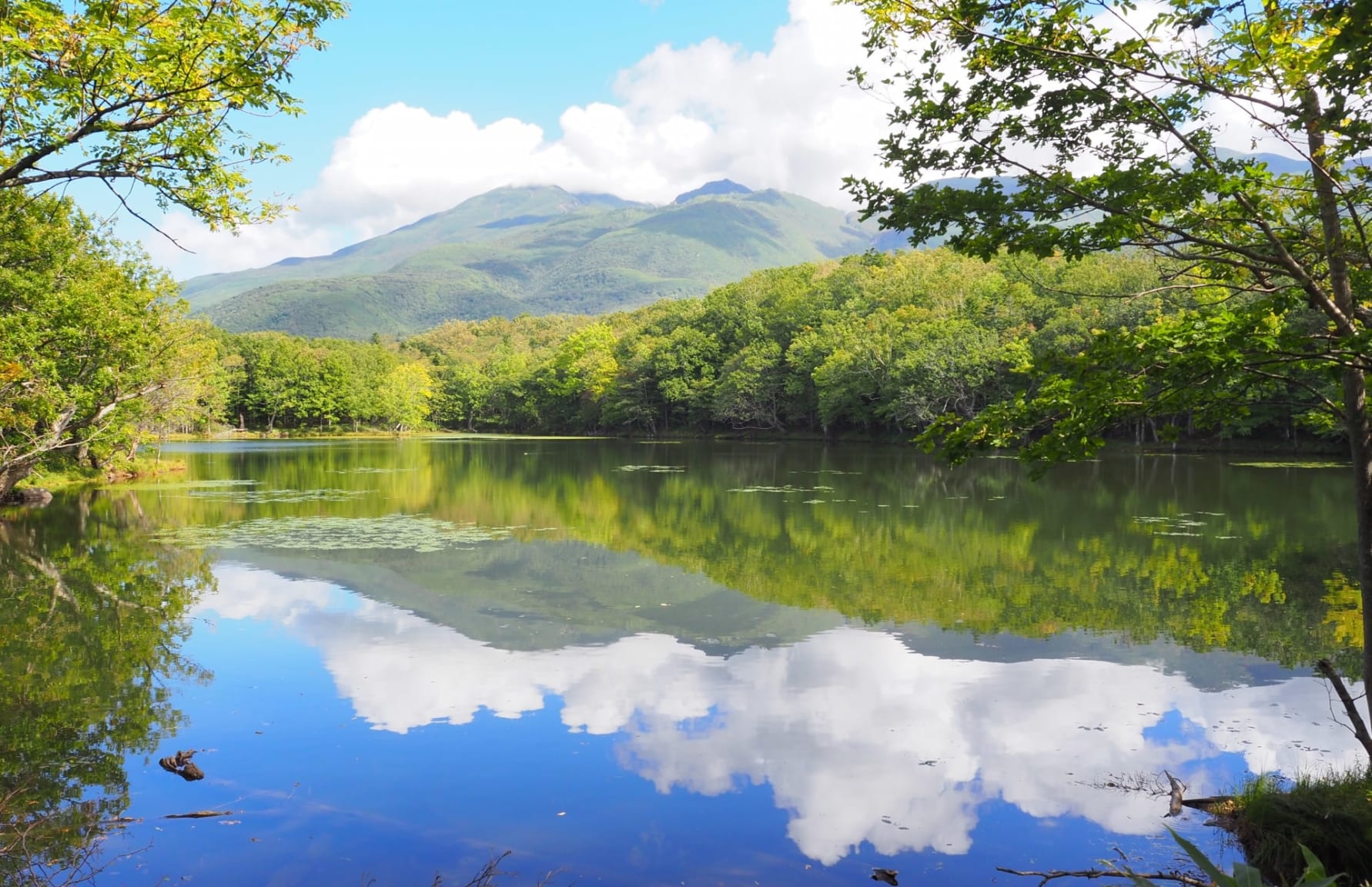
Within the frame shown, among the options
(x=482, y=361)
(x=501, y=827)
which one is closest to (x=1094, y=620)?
(x=501, y=827)

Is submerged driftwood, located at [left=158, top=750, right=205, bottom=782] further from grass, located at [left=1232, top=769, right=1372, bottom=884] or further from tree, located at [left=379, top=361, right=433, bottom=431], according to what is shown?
tree, located at [left=379, top=361, right=433, bottom=431]

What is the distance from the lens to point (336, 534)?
883 inches

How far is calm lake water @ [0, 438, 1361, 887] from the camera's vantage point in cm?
679

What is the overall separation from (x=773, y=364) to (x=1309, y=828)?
2750 inches

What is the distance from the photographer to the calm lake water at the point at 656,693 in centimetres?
679

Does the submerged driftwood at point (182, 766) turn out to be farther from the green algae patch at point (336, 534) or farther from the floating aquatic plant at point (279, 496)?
the floating aquatic plant at point (279, 496)

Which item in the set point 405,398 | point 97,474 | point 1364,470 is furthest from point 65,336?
point 405,398

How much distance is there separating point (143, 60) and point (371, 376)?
105298mm

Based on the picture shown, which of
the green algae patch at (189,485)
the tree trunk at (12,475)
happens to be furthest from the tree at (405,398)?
the tree trunk at (12,475)

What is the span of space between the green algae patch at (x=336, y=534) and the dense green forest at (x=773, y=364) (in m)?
20.3

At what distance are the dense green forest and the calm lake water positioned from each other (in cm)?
1898

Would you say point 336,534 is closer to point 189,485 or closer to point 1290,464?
point 189,485

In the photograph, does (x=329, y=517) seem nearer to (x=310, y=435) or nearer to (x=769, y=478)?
(x=769, y=478)

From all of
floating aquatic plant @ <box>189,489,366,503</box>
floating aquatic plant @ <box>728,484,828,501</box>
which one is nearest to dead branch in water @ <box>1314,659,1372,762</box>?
floating aquatic plant @ <box>728,484,828,501</box>
